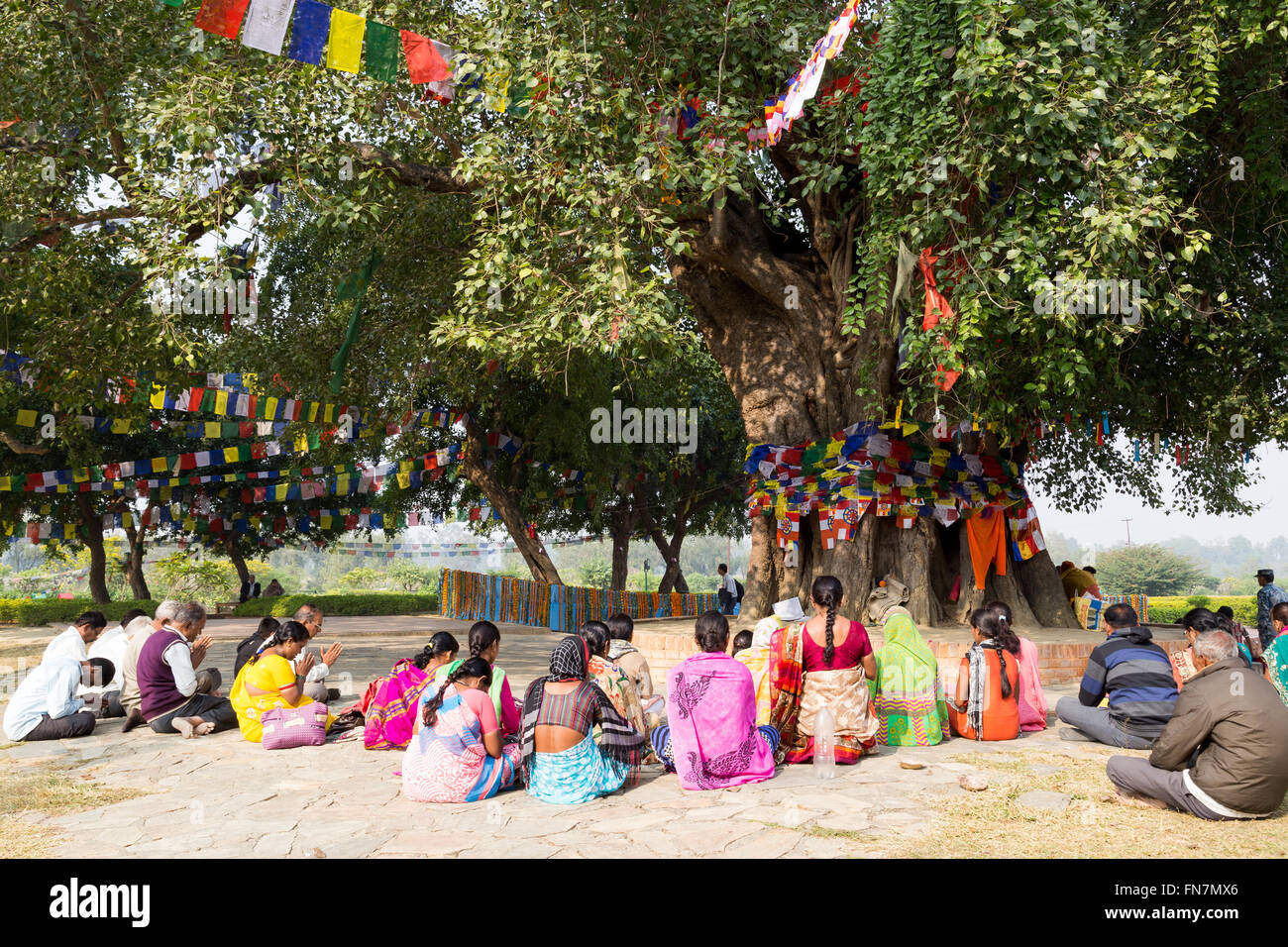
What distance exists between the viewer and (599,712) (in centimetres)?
561

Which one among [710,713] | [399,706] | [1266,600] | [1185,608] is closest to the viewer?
[710,713]

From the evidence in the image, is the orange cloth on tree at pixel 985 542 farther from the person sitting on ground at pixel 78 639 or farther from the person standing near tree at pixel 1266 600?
the person sitting on ground at pixel 78 639

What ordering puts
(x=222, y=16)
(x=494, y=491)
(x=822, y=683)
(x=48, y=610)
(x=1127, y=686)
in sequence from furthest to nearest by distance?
(x=48, y=610) < (x=494, y=491) < (x=222, y=16) < (x=1127, y=686) < (x=822, y=683)

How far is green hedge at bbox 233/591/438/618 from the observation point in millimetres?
26281

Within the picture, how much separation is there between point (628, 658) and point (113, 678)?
4.85 metres

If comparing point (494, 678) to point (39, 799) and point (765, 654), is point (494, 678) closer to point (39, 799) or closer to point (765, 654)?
point (765, 654)

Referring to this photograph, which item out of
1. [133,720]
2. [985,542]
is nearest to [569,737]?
[133,720]

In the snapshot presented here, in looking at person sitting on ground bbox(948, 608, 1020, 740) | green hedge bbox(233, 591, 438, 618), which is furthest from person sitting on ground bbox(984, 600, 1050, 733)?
green hedge bbox(233, 591, 438, 618)

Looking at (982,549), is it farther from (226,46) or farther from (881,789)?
(226,46)

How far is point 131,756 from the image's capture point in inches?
268

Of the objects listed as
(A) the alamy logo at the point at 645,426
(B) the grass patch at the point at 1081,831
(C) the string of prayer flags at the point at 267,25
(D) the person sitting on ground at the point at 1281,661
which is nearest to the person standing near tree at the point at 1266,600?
(D) the person sitting on ground at the point at 1281,661

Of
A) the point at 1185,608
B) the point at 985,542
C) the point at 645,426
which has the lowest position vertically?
the point at 1185,608

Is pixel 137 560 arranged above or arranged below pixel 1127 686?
below

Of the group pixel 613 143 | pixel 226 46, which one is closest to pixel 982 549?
pixel 613 143
